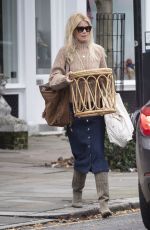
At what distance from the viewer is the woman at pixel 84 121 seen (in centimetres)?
964

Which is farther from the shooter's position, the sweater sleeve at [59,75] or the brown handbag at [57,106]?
the brown handbag at [57,106]

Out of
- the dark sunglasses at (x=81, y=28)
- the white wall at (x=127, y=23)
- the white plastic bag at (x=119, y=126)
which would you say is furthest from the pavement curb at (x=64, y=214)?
the white wall at (x=127, y=23)

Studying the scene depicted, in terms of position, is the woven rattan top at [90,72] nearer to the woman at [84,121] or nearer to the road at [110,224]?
the woman at [84,121]

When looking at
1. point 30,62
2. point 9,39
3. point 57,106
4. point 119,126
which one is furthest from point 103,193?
point 9,39

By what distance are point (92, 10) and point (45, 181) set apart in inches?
349

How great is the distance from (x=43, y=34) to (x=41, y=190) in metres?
8.44

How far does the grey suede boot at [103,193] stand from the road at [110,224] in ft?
0.29

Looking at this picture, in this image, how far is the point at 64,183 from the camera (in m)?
12.1

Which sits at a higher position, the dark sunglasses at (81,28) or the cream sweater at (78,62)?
the dark sunglasses at (81,28)

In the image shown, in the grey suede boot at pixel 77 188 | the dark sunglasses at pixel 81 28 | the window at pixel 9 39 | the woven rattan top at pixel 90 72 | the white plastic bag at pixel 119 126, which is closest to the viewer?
the woven rattan top at pixel 90 72

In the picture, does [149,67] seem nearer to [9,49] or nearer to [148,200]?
[9,49]

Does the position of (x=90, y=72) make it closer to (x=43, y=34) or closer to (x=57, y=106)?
(x=57, y=106)

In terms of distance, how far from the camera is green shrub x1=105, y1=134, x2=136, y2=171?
13.4m

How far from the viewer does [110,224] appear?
9.27 m
